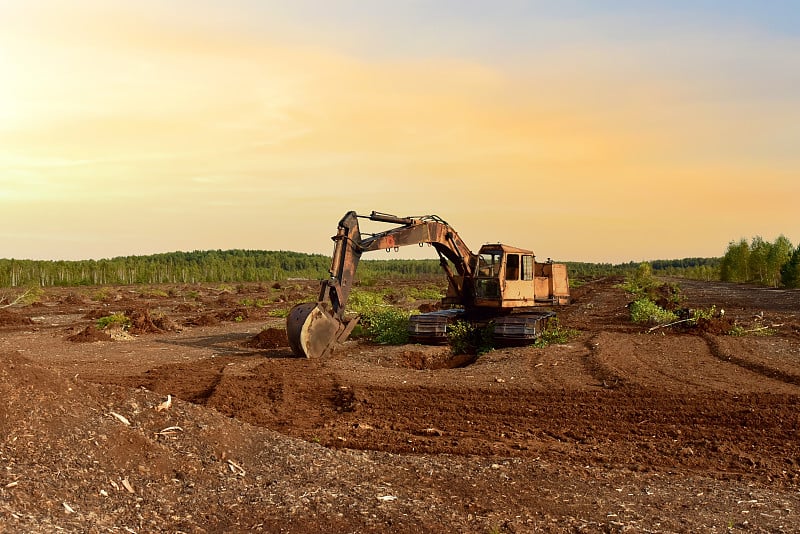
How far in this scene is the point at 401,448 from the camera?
33.9 feet

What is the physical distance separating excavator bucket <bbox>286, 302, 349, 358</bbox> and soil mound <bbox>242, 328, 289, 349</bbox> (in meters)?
3.93

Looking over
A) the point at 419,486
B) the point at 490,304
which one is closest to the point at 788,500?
the point at 419,486

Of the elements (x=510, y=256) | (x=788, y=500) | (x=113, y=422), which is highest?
(x=510, y=256)

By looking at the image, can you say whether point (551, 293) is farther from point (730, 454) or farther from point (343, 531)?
point (343, 531)

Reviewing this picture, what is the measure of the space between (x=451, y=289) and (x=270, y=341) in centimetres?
623

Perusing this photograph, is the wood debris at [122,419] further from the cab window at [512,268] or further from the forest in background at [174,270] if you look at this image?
the forest in background at [174,270]

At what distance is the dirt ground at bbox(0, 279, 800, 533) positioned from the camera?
7336 millimetres

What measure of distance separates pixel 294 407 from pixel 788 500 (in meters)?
8.43

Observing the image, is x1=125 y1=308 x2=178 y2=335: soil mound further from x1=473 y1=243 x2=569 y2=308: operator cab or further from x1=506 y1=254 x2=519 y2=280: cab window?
x1=506 y1=254 x2=519 y2=280: cab window

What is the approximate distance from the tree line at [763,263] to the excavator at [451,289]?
52080mm

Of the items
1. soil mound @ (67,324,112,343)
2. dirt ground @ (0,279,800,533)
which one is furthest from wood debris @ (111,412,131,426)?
soil mound @ (67,324,112,343)

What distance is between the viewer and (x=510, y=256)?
70.9 feet

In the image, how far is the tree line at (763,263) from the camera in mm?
66000

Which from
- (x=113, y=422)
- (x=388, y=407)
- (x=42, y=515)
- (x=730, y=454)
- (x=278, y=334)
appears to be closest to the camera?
(x=42, y=515)
